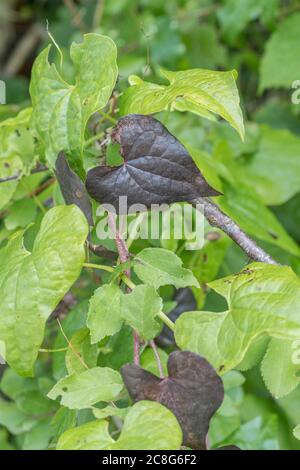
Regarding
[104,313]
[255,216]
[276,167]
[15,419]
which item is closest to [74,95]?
[104,313]

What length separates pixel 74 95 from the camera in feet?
2.14

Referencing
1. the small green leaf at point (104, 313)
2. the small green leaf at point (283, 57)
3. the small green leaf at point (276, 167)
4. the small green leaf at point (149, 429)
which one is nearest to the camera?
the small green leaf at point (149, 429)

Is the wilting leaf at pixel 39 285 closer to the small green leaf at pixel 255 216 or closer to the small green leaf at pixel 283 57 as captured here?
the small green leaf at pixel 255 216

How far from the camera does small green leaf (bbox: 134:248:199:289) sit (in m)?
0.60

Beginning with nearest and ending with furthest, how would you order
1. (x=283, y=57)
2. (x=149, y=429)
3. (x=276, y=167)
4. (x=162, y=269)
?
(x=149, y=429) → (x=162, y=269) → (x=276, y=167) → (x=283, y=57)

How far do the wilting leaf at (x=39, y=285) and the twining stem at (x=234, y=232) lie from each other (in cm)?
14

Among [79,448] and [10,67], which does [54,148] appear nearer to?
[79,448]

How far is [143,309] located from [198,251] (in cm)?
32

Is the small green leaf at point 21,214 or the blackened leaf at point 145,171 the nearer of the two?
the blackened leaf at point 145,171

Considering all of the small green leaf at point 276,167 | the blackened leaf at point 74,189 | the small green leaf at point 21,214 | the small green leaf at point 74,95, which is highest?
the small green leaf at point 74,95

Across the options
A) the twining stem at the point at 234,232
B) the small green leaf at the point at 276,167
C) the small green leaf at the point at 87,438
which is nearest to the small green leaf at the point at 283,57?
the small green leaf at the point at 276,167

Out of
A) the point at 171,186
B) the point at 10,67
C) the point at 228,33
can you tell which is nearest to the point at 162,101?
the point at 171,186

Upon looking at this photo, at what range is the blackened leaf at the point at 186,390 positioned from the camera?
0.52m

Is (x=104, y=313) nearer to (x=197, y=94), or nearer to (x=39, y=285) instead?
(x=39, y=285)
